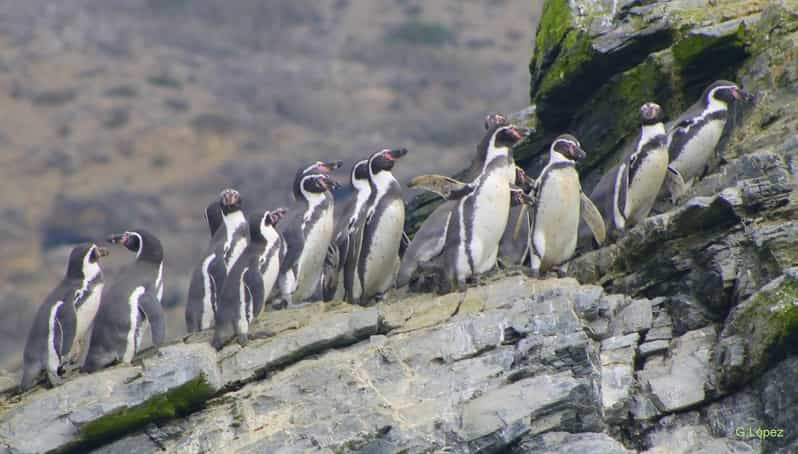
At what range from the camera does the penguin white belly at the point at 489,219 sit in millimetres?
13117

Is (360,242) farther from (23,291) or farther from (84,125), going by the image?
(84,125)

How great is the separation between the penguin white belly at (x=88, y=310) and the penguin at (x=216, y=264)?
889mm

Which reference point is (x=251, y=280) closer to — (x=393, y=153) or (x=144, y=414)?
(x=144, y=414)

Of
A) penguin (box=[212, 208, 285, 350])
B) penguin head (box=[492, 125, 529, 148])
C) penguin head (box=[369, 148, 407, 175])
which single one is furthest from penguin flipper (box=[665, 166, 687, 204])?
penguin (box=[212, 208, 285, 350])

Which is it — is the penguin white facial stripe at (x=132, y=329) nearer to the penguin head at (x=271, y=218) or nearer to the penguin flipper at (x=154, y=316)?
the penguin flipper at (x=154, y=316)

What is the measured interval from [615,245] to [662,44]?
3167mm

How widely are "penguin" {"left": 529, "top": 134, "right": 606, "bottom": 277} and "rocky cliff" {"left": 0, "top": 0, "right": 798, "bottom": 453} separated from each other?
0.74m

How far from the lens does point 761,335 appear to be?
10.8 meters

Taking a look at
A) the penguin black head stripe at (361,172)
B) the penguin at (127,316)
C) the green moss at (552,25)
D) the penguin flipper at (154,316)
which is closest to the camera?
the penguin at (127,316)

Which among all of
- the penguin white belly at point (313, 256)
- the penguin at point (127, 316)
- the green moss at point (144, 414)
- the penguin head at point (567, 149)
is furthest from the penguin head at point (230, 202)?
the green moss at point (144, 414)

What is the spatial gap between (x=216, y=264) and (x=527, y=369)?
4.04 meters

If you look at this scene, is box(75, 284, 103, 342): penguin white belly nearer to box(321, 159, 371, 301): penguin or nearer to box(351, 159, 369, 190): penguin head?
box(321, 159, 371, 301): penguin

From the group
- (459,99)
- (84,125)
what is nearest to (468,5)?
(459,99)

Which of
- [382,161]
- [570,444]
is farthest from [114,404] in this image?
[382,161]
